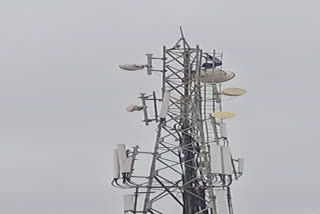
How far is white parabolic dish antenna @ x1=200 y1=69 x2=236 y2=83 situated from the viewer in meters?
15.7

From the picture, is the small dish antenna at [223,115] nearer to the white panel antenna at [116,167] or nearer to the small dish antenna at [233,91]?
the small dish antenna at [233,91]

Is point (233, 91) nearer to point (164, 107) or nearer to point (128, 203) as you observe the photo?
point (164, 107)

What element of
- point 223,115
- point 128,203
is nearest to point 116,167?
point 128,203

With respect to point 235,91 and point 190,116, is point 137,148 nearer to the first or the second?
point 190,116

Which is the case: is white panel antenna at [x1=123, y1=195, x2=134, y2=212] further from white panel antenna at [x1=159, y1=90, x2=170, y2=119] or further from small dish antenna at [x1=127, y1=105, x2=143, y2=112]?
small dish antenna at [x1=127, y1=105, x2=143, y2=112]

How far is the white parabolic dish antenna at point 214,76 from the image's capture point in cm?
1570

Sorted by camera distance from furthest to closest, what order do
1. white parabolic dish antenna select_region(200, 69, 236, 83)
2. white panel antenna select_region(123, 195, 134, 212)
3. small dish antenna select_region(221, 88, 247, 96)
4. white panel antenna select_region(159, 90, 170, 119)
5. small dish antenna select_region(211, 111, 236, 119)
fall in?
white parabolic dish antenna select_region(200, 69, 236, 83)
small dish antenna select_region(221, 88, 247, 96)
white panel antenna select_region(159, 90, 170, 119)
white panel antenna select_region(123, 195, 134, 212)
small dish antenna select_region(211, 111, 236, 119)

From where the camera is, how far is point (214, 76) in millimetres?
15836

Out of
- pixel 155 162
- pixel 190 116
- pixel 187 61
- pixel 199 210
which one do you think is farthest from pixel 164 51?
pixel 199 210

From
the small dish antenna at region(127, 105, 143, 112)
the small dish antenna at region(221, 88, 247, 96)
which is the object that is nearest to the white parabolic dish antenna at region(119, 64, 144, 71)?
the small dish antenna at region(127, 105, 143, 112)

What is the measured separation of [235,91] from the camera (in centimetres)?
1539

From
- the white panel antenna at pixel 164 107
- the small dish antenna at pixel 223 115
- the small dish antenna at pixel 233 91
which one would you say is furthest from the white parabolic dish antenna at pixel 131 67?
the small dish antenna at pixel 223 115

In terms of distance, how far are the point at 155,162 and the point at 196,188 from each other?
1.05 m

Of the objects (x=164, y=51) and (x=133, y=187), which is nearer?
(x=133, y=187)
